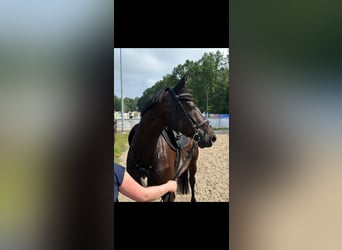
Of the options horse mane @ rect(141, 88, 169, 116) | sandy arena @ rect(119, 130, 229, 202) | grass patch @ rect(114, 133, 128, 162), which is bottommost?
sandy arena @ rect(119, 130, 229, 202)

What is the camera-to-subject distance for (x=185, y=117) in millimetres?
2994

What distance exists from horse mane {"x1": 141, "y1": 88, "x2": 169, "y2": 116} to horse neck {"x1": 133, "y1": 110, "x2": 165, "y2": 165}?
0.06m

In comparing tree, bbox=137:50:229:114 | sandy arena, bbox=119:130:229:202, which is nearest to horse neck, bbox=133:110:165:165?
tree, bbox=137:50:229:114

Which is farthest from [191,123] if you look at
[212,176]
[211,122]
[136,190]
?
[136,190]

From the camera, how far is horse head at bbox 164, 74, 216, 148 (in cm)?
295

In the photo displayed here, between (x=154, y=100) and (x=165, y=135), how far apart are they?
1.38 feet
